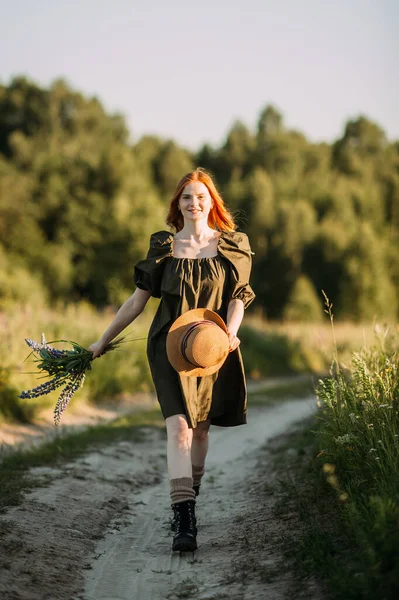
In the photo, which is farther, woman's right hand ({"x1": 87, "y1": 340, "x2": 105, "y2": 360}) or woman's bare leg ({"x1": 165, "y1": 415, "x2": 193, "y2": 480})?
woman's right hand ({"x1": 87, "y1": 340, "x2": 105, "y2": 360})

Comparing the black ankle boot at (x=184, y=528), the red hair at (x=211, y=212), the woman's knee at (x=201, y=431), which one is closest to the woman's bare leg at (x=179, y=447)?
the black ankle boot at (x=184, y=528)

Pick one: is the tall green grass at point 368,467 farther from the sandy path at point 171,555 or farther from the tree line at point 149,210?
the tree line at point 149,210

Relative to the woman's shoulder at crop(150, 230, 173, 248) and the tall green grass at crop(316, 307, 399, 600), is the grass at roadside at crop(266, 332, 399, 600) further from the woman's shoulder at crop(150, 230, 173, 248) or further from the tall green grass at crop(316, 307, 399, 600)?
the woman's shoulder at crop(150, 230, 173, 248)

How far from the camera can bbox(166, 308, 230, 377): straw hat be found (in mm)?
4840

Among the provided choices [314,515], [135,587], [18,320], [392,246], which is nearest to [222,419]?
[314,515]

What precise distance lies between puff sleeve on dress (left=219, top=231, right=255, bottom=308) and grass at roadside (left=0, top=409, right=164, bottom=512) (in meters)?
2.15

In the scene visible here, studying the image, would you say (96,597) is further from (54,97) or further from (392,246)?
(54,97)

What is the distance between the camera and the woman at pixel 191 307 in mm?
4922

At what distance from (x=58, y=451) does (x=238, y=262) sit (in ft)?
12.6

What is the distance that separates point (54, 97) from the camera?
65312 millimetres

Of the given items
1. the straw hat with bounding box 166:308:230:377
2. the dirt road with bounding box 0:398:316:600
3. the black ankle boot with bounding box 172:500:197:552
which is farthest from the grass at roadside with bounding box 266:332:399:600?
the straw hat with bounding box 166:308:230:377

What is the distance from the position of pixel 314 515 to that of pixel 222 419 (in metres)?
0.89

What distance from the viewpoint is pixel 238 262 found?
529 centimetres

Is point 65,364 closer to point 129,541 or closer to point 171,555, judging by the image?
point 129,541
